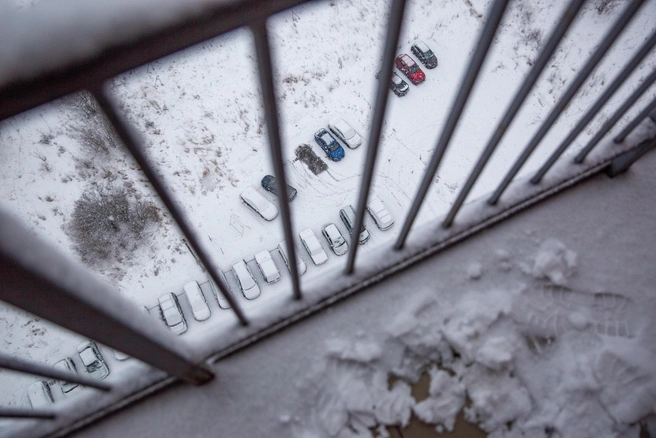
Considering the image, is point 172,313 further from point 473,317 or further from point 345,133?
point 473,317

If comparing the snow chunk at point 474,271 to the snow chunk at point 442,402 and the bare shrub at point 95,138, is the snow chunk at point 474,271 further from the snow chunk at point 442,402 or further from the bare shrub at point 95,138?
the bare shrub at point 95,138

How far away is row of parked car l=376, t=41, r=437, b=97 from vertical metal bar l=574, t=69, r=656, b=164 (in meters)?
5.41

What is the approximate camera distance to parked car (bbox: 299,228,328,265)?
18.4 feet

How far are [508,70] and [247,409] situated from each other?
6.84m

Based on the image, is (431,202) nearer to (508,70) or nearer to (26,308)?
(508,70)

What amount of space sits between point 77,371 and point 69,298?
17.6ft

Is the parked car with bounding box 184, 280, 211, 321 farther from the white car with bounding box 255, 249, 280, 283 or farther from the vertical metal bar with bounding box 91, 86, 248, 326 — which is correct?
the vertical metal bar with bounding box 91, 86, 248, 326

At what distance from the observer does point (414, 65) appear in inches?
264

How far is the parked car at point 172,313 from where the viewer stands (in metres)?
5.37

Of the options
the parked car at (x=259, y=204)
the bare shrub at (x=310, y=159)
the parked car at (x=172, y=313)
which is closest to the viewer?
the parked car at (x=172, y=313)

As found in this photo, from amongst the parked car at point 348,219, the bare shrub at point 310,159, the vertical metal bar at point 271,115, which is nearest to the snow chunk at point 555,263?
the vertical metal bar at point 271,115

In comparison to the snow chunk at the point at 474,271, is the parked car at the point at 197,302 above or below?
above

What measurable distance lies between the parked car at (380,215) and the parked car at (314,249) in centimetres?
74

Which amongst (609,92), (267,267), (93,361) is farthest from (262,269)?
(609,92)
